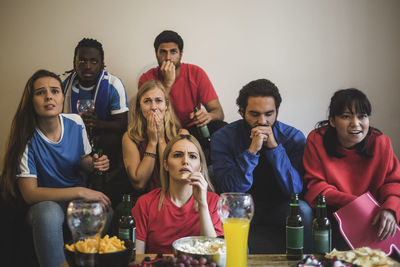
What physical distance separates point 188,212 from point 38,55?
7.23ft

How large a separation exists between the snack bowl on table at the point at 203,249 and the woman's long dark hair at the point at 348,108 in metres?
1.03

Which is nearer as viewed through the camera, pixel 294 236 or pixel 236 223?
pixel 236 223

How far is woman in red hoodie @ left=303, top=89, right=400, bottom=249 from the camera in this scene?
194cm

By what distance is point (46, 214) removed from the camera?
70.6 inches

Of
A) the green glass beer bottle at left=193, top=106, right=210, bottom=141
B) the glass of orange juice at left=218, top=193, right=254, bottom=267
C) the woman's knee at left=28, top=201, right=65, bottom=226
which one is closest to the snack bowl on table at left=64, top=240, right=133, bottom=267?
the glass of orange juice at left=218, top=193, right=254, bottom=267

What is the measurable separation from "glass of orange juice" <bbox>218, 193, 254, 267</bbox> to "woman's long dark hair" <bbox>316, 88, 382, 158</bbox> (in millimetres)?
1032

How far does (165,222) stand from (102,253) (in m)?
0.59

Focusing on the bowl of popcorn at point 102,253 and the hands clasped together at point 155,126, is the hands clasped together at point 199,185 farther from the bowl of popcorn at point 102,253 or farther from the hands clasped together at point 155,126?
the hands clasped together at point 155,126

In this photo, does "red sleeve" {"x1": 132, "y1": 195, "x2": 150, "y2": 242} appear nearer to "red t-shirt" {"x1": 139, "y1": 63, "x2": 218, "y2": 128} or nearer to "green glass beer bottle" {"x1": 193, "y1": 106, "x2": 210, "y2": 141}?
"green glass beer bottle" {"x1": 193, "y1": 106, "x2": 210, "y2": 141}

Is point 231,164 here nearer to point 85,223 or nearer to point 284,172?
point 284,172

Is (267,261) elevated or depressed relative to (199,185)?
depressed

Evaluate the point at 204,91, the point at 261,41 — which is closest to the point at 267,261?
the point at 204,91

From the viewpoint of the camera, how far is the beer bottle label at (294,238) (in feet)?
4.31

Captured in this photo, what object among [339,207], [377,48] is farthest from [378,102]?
[339,207]
